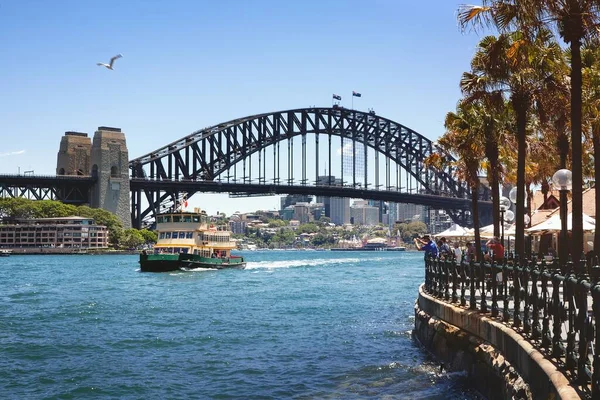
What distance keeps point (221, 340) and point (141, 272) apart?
4331 centimetres

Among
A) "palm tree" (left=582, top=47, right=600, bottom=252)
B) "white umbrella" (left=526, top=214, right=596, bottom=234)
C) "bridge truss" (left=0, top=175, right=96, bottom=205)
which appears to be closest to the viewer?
"palm tree" (left=582, top=47, right=600, bottom=252)

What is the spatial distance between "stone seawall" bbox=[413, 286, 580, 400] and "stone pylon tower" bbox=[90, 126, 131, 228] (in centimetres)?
10273

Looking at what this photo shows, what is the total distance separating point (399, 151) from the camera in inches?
6063

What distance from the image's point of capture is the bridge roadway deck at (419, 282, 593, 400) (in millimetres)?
8438

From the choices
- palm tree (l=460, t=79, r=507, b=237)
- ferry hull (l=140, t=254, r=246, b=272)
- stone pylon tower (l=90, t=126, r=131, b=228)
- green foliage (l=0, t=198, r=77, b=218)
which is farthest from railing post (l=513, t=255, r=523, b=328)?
green foliage (l=0, t=198, r=77, b=218)

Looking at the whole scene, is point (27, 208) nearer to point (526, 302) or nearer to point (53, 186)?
point (53, 186)

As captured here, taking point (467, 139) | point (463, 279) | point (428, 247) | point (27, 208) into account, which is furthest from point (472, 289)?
point (27, 208)

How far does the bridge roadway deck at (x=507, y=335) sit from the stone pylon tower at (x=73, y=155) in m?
111

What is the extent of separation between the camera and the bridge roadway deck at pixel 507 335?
8.44m

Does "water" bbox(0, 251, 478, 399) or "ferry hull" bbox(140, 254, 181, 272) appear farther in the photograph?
"ferry hull" bbox(140, 254, 181, 272)

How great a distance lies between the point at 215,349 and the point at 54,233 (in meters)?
111

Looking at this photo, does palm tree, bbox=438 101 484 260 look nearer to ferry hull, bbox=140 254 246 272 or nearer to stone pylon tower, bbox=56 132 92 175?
ferry hull, bbox=140 254 246 272

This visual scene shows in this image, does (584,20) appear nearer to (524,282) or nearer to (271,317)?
(524,282)

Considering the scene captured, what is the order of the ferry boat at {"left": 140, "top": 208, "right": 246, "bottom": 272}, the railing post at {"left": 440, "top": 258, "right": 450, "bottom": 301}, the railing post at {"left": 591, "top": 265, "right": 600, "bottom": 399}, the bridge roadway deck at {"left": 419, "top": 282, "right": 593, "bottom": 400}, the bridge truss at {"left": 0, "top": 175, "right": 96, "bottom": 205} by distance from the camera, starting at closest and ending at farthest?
the railing post at {"left": 591, "top": 265, "right": 600, "bottom": 399} → the bridge roadway deck at {"left": 419, "top": 282, "right": 593, "bottom": 400} → the railing post at {"left": 440, "top": 258, "right": 450, "bottom": 301} → the ferry boat at {"left": 140, "top": 208, "right": 246, "bottom": 272} → the bridge truss at {"left": 0, "top": 175, "right": 96, "bottom": 205}
